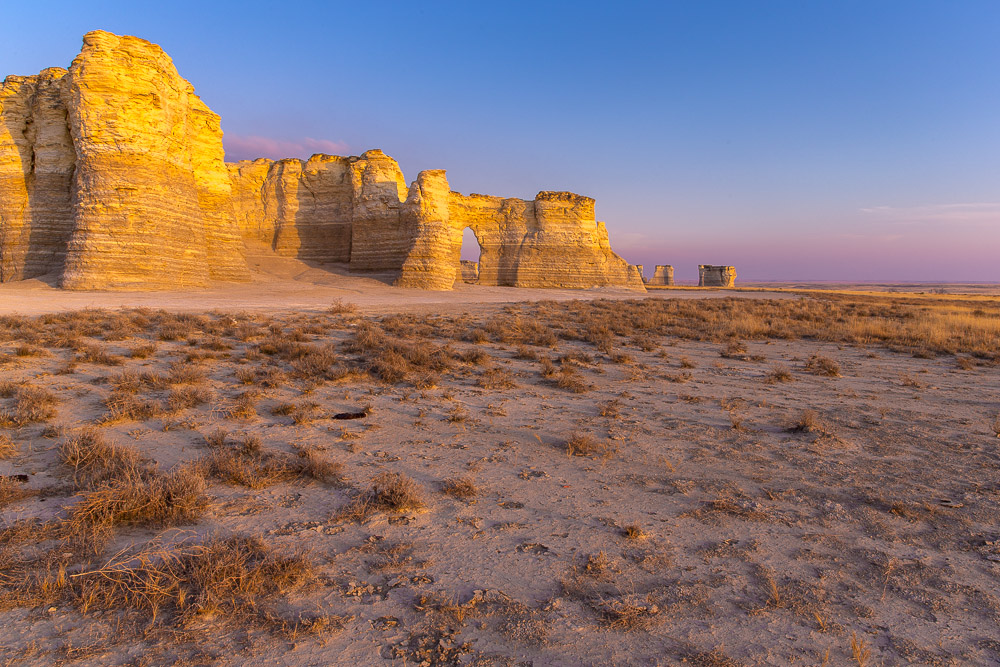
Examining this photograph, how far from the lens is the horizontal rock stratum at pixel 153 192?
2214 centimetres

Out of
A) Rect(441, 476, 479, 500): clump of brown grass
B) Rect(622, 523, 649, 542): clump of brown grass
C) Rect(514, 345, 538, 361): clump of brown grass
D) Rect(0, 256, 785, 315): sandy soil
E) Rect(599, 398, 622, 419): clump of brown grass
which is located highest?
Rect(0, 256, 785, 315): sandy soil

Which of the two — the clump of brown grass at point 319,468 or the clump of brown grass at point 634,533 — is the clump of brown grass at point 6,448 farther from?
the clump of brown grass at point 634,533

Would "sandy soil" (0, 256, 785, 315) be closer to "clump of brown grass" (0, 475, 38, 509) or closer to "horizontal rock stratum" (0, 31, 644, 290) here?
"horizontal rock stratum" (0, 31, 644, 290)

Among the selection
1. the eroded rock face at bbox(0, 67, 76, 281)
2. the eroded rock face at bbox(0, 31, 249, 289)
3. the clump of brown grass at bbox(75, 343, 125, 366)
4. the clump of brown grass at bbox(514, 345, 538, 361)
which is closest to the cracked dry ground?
the clump of brown grass at bbox(75, 343, 125, 366)

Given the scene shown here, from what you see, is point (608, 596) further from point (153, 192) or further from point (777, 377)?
point (153, 192)

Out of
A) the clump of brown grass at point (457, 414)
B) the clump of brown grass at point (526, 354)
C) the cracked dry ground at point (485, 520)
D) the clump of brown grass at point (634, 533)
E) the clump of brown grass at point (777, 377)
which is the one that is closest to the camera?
the cracked dry ground at point (485, 520)

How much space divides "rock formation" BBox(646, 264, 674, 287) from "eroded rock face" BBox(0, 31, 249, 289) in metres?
73.2

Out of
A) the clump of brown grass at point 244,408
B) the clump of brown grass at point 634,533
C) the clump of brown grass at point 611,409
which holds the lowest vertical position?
the clump of brown grass at point 634,533

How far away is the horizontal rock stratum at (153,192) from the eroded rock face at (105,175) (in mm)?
54

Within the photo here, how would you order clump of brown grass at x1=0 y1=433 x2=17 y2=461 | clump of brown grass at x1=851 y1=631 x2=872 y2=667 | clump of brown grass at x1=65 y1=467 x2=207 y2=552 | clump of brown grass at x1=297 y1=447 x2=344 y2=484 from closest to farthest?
clump of brown grass at x1=851 y1=631 x2=872 y2=667 < clump of brown grass at x1=65 y1=467 x2=207 y2=552 < clump of brown grass at x1=297 y1=447 x2=344 y2=484 < clump of brown grass at x1=0 y1=433 x2=17 y2=461

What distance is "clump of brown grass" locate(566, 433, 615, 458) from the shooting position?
4.77 metres

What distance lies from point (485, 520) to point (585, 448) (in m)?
1.65

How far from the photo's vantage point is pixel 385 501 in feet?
11.8

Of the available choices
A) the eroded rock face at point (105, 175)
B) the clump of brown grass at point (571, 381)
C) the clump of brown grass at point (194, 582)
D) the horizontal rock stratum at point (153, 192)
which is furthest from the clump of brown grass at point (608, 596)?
the horizontal rock stratum at point (153, 192)
